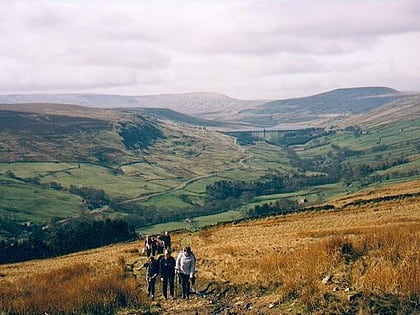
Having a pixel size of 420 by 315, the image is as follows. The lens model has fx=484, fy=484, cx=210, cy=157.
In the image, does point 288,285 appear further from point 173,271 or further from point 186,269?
point 173,271

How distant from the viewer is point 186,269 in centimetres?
1948

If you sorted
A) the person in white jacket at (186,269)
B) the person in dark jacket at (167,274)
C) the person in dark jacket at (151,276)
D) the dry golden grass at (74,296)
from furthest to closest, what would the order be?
the person in dark jacket at (151,276), the person in dark jacket at (167,274), the person in white jacket at (186,269), the dry golden grass at (74,296)

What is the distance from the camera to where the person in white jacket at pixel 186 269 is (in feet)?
63.1

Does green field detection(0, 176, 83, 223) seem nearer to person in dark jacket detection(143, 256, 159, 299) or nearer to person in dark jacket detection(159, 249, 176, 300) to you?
person in dark jacket detection(143, 256, 159, 299)

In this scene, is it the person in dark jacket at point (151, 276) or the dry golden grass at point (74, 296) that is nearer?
the dry golden grass at point (74, 296)

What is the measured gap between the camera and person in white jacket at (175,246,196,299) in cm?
1922

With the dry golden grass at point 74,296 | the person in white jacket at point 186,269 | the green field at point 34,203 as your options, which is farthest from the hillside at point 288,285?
the green field at point 34,203

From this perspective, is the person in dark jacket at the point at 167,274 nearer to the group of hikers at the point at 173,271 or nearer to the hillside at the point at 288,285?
the group of hikers at the point at 173,271

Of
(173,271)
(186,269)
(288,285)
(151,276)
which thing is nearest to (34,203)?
(151,276)

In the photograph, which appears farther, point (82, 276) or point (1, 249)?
point (1, 249)

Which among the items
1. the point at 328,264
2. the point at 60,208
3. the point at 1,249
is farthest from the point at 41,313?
the point at 60,208

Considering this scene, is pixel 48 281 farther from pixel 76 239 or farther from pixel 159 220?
pixel 159 220

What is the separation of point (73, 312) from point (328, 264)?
31.5 ft

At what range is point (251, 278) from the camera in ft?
63.0
